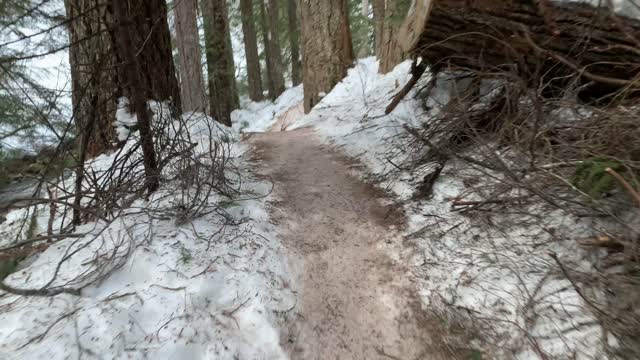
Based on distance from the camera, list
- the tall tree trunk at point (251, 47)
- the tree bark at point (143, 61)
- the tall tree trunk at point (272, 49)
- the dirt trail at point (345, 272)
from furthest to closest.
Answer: the tall tree trunk at point (272, 49), the tall tree trunk at point (251, 47), the tree bark at point (143, 61), the dirt trail at point (345, 272)

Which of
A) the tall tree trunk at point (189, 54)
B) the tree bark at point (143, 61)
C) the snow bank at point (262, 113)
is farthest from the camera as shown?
the snow bank at point (262, 113)

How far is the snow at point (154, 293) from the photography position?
1991 millimetres

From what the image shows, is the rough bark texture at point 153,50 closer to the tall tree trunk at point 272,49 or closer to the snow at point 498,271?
the snow at point 498,271

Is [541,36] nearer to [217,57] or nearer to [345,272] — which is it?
[345,272]

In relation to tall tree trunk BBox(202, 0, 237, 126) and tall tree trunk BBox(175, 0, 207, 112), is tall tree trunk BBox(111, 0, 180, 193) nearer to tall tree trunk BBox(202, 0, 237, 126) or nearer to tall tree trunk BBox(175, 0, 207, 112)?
tall tree trunk BBox(175, 0, 207, 112)

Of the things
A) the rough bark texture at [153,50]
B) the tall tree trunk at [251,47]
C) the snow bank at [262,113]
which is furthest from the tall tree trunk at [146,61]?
the tall tree trunk at [251,47]

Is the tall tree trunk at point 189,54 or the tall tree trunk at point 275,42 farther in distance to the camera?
the tall tree trunk at point 275,42

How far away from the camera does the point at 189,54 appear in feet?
25.5

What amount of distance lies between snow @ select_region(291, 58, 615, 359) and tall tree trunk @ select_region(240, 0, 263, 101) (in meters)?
11.5

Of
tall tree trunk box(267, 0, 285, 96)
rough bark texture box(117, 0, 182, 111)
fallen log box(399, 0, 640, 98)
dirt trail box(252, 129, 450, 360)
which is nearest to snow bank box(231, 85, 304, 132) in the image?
tall tree trunk box(267, 0, 285, 96)

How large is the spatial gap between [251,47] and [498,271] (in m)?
14.5

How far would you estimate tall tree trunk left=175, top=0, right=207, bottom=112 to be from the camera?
7.69 m

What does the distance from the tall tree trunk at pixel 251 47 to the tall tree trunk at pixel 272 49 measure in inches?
21.6

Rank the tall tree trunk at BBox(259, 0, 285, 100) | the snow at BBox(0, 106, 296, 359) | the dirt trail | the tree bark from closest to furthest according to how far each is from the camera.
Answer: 1. the snow at BBox(0, 106, 296, 359)
2. the dirt trail
3. the tree bark
4. the tall tree trunk at BBox(259, 0, 285, 100)
